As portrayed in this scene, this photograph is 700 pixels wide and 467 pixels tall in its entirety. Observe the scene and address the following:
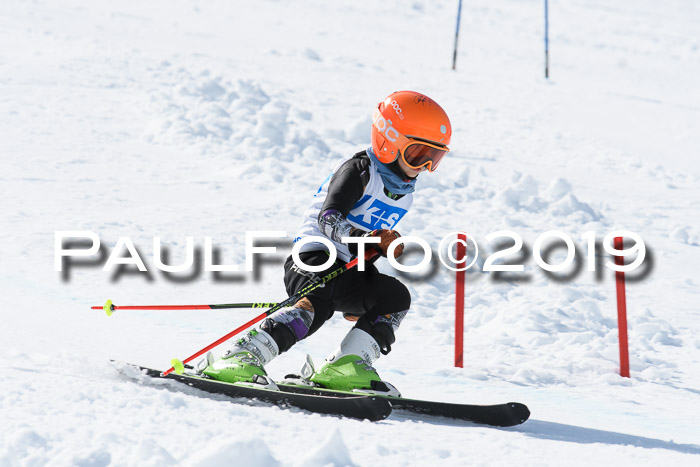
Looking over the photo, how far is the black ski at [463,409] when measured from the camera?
3.68 metres

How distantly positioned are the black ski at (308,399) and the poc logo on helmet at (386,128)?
4.18ft

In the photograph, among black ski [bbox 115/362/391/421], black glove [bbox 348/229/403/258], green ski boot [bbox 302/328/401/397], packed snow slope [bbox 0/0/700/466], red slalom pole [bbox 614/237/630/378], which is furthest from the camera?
red slalom pole [bbox 614/237/630/378]

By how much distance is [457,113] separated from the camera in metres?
14.7

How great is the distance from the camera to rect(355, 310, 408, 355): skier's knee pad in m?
4.00

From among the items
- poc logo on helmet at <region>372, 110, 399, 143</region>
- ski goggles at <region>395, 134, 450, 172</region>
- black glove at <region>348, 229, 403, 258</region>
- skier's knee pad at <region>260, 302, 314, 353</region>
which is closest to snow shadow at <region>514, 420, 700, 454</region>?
black glove at <region>348, 229, 403, 258</region>

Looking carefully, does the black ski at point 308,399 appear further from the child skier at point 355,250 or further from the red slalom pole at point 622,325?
the red slalom pole at point 622,325

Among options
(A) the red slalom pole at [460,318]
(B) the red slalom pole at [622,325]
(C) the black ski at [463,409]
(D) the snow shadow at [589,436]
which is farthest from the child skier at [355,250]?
(B) the red slalom pole at [622,325]

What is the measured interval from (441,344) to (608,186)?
672 cm

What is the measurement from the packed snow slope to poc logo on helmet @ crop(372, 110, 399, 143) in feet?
4.46

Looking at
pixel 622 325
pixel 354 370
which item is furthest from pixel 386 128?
pixel 622 325

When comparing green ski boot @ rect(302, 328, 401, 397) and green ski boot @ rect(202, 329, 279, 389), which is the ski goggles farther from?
green ski boot @ rect(202, 329, 279, 389)

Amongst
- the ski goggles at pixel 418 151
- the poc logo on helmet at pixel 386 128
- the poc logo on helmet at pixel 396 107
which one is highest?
the poc logo on helmet at pixel 396 107

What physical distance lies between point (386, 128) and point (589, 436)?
5.76ft

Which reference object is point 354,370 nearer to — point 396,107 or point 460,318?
point 396,107
